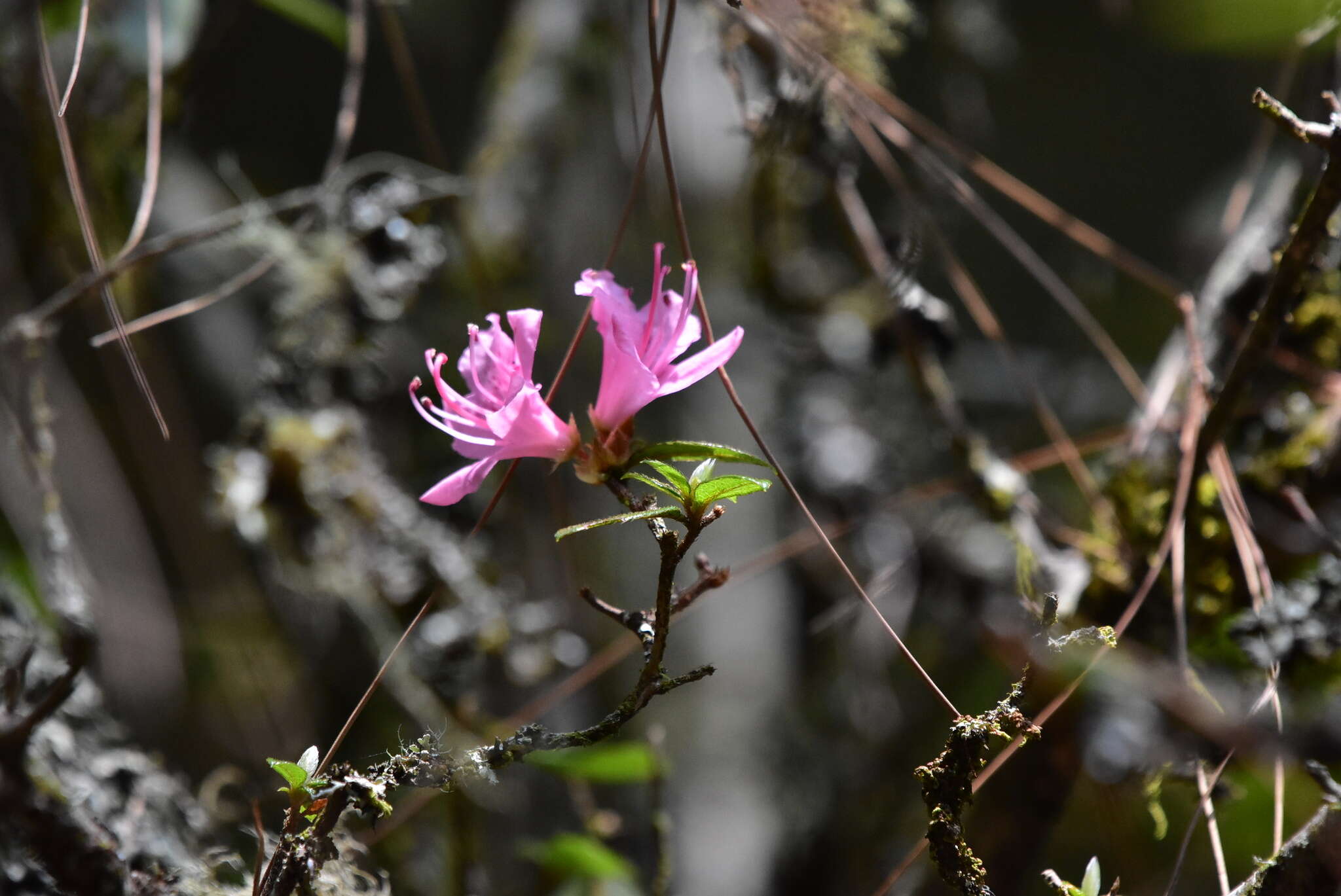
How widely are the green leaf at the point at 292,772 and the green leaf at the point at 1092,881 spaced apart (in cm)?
39

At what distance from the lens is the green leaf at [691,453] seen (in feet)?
1.33

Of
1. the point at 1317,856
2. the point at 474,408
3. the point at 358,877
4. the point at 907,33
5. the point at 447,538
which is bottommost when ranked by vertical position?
the point at 358,877

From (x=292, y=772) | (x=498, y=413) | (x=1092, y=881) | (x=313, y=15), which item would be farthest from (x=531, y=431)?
(x=313, y=15)

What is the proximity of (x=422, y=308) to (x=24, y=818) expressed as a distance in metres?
0.90

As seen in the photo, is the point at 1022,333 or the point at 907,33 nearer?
the point at 907,33

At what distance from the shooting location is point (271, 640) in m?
1.36

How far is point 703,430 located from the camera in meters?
1.23

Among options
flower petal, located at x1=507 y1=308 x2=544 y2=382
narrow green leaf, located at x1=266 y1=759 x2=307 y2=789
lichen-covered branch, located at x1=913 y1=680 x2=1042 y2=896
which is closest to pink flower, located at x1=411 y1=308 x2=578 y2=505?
flower petal, located at x1=507 y1=308 x2=544 y2=382

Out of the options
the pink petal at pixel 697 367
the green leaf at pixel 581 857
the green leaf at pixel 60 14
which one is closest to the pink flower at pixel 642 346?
the pink petal at pixel 697 367

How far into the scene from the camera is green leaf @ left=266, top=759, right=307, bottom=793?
1.34 ft

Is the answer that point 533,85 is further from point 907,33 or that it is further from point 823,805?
point 823,805

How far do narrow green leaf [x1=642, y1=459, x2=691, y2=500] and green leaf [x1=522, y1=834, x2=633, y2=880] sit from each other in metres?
0.43

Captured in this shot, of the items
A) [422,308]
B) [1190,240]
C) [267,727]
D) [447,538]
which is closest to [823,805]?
[447,538]

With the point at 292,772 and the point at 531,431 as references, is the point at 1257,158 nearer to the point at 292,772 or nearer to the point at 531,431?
the point at 531,431
